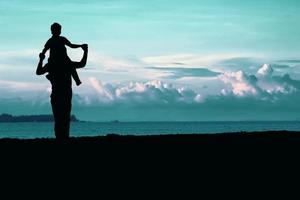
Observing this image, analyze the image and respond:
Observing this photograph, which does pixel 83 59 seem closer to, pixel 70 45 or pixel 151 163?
pixel 70 45

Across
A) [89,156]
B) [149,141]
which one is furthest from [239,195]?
[149,141]

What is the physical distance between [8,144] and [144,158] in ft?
18.0

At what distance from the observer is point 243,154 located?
1538 centimetres

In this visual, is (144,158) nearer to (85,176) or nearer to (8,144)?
(85,176)

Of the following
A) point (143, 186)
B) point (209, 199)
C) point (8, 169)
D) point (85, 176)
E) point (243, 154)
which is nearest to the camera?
point (209, 199)

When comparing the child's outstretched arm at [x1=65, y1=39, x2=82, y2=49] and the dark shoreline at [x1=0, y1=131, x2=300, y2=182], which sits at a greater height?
the child's outstretched arm at [x1=65, y1=39, x2=82, y2=49]

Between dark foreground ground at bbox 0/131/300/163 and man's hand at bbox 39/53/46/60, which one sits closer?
dark foreground ground at bbox 0/131/300/163

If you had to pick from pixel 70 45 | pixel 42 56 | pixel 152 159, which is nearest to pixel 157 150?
pixel 152 159

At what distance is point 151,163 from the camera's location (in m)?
13.6

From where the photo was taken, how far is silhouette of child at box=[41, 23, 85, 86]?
50.2ft

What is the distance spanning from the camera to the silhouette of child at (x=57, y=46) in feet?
50.2

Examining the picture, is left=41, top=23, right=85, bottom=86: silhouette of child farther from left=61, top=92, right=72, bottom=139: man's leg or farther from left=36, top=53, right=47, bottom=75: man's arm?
left=61, top=92, right=72, bottom=139: man's leg

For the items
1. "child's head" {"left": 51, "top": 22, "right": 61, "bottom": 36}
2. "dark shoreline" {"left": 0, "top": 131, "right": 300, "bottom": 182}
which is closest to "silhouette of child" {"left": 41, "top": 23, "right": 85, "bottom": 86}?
"child's head" {"left": 51, "top": 22, "right": 61, "bottom": 36}

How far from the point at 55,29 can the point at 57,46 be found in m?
0.43
